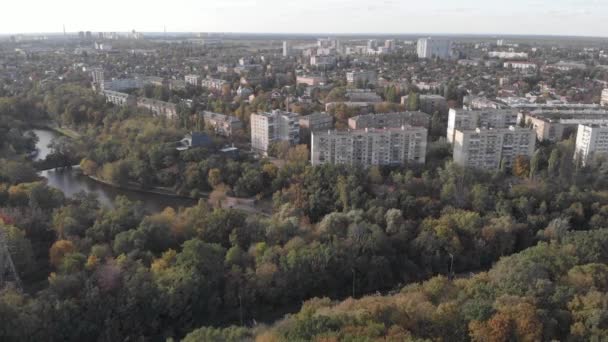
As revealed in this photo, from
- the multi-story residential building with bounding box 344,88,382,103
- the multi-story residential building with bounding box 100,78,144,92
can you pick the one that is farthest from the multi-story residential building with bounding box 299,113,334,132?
the multi-story residential building with bounding box 100,78,144,92

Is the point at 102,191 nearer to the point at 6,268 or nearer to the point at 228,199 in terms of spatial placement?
the point at 228,199

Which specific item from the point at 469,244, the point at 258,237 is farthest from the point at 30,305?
the point at 469,244

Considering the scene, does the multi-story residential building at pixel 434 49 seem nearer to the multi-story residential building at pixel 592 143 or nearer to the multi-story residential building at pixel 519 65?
the multi-story residential building at pixel 519 65

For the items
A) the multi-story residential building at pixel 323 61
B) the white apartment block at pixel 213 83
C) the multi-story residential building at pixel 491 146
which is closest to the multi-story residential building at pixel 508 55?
the multi-story residential building at pixel 323 61

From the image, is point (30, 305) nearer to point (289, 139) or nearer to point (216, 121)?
point (289, 139)

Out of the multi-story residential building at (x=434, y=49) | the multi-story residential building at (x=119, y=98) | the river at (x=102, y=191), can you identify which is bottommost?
the river at (x=102, y=191)

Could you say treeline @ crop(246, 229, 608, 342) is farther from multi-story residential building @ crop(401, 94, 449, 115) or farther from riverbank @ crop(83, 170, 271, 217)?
multi-story residential building @ crop(401, 94, 449, 115)

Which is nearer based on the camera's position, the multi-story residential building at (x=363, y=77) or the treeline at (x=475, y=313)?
the treeline at (x=475, y=313)

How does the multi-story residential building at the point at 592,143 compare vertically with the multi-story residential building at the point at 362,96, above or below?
below
